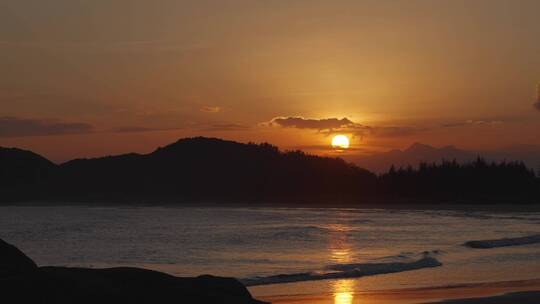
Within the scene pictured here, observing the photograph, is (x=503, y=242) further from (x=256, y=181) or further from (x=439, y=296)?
(x=256, y=181)

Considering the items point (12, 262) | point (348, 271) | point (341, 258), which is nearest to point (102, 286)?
point (12, 262)

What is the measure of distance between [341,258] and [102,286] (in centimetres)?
2181

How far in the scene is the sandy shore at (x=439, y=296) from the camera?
18.5 metres

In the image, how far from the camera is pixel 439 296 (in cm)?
1944

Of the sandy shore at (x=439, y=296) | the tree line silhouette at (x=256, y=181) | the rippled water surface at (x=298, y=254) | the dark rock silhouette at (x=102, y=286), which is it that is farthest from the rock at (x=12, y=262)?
the tree line silhouette at (x=256, y=181)

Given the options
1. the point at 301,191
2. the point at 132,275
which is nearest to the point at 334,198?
the point at 301,191

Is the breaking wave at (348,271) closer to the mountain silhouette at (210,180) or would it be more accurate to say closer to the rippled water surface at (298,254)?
the rippled water surface at (298,254)

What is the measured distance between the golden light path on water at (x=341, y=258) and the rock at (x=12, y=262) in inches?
371

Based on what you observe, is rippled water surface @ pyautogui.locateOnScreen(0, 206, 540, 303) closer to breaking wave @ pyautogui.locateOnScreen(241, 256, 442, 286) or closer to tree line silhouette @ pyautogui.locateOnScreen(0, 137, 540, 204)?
breaking wave @ pyautogui.locateOnScreen(241, 256, 442, 286)

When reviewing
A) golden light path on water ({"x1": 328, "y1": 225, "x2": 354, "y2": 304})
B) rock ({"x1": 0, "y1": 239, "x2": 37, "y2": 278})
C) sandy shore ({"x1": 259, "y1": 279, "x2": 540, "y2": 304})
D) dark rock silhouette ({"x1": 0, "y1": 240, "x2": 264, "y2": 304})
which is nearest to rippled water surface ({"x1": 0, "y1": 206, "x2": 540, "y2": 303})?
golden light path on water ({"x1": 328, "y1": 225, "x2": 354, "y2": 304})

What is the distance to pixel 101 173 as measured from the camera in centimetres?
19300

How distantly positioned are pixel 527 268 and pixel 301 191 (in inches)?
5643

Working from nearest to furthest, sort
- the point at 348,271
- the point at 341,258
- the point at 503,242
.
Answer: the point at 348,271 → the point at 341,258 → the point at 503,242

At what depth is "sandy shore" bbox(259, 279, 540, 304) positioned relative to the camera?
18547mm
